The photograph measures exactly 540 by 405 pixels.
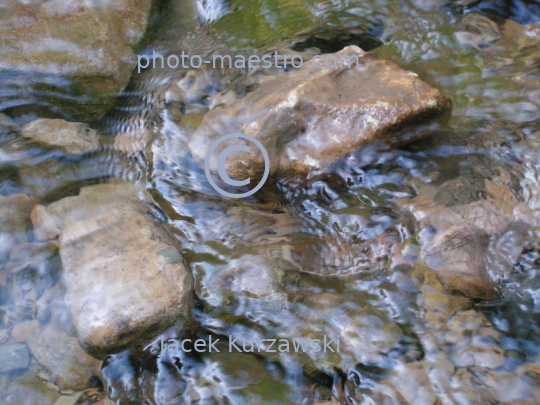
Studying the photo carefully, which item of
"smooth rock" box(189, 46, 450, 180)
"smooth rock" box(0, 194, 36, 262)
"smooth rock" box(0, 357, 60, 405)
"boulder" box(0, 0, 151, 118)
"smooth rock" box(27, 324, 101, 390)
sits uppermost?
"boulder" box(0, 0, 151, 118)

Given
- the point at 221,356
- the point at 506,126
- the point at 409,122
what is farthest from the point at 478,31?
the point at 221,356

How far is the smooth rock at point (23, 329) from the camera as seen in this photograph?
9.24 feet

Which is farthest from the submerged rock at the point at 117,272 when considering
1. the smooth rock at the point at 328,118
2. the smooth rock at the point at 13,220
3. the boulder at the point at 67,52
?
the boulder at the point at 67,52

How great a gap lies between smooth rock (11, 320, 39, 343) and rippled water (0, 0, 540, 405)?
7cm

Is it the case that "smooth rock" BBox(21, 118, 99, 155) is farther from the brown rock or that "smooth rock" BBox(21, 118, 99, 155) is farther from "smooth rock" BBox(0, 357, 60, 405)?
the brown rock

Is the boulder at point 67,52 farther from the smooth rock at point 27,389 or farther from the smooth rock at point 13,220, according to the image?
the smooth rock at point 27,389

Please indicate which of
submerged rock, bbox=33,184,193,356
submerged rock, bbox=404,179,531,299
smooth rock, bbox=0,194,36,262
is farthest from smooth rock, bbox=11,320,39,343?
submerged rock, bbox=404,179,531,299

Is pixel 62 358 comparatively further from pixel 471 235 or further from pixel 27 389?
pixel 471 235

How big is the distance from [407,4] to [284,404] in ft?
9.76

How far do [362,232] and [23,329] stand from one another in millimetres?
2195

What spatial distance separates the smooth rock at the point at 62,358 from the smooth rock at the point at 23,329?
30mm

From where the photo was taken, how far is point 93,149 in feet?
11.1

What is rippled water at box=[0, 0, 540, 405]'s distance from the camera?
2.42m

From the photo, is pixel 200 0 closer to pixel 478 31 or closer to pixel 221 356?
pixel 478 31
